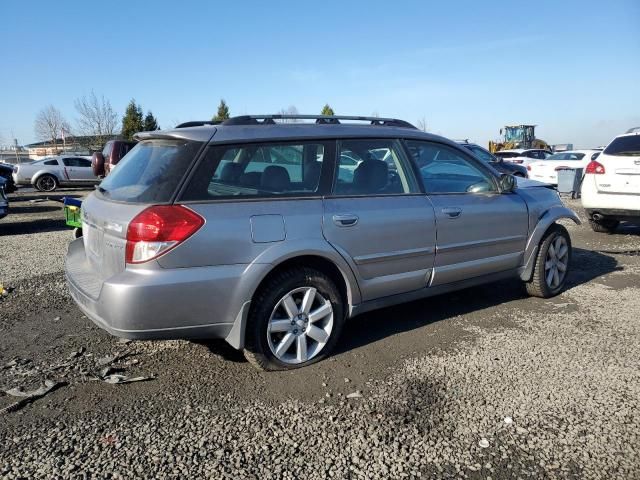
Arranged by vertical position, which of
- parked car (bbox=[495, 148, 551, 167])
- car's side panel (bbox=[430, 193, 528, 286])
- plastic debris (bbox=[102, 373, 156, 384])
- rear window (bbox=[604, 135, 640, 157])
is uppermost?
rear window (bbox=[604, 135, 640, 157])

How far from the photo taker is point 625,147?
8.27 meters

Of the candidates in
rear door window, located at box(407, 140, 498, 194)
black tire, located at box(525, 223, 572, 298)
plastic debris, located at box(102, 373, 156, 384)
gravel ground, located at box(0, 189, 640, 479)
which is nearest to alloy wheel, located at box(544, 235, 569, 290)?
black tire, located at box(525, 223, 572, 298)

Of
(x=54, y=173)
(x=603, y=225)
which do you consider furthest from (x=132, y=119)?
(x=603, y=225)

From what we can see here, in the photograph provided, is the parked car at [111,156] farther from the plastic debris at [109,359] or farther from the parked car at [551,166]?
the parked car at [551,166]

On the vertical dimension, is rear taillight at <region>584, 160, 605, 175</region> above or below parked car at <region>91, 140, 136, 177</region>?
above

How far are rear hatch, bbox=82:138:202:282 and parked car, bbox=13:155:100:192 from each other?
20.9 m

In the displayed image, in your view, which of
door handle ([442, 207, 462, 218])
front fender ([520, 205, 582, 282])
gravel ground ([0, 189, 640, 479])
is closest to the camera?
gravel ground ([0, 189, 640, 479])

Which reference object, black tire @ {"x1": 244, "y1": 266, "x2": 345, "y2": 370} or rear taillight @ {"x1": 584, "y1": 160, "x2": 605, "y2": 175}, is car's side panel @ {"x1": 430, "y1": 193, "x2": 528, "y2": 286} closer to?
black tire @ {"x1": 244, "y1": 266, "x2": 345, "y2": 370}

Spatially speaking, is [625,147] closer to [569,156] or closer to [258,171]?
[258,171]

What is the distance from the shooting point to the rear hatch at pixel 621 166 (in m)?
7.95

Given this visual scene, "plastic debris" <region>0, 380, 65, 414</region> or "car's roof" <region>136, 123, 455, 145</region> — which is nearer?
"plastic debris" <region>0, 380, 65, 414</region>

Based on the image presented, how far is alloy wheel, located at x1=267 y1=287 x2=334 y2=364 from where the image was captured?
3.57 meters

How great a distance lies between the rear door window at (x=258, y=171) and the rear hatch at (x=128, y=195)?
13cm

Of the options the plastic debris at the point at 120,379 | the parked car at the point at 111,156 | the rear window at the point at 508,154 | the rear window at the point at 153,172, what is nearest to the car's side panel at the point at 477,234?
the rear window at the point at 153,172
